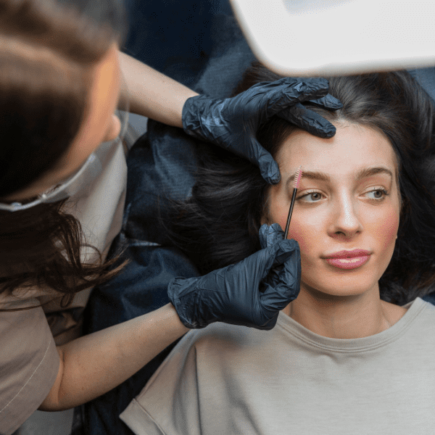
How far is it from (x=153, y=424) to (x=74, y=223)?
666 mm

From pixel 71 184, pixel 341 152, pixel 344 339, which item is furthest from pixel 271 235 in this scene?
pixel 71 184

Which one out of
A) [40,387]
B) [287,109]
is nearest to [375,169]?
[287,109]

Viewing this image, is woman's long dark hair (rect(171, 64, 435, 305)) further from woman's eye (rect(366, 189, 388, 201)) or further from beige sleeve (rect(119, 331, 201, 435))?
beige sleeve (rect(119, 331, 201, 435))

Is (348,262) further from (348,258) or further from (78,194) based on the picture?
(78,194)

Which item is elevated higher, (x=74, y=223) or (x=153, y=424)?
(x=74, y=223)

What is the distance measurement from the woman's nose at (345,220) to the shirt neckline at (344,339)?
0.34 meters

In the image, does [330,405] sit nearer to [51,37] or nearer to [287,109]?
[287,109]

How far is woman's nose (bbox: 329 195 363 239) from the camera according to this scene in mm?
1206

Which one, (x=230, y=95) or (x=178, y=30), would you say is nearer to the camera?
(x=230, y=95)

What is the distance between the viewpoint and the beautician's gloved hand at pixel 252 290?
48.3 inches

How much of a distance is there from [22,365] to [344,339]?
0.90m

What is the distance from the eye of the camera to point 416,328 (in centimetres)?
146

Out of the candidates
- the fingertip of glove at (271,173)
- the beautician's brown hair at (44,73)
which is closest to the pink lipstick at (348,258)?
the fingertip of glove at (271,173)


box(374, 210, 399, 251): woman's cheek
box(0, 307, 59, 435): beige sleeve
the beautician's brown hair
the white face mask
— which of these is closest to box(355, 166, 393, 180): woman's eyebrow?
box(374, 210, 399, 251): woman's cheek
